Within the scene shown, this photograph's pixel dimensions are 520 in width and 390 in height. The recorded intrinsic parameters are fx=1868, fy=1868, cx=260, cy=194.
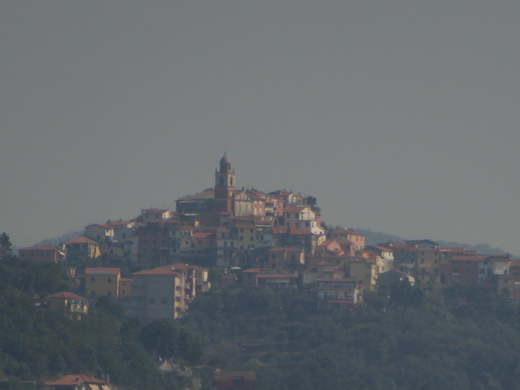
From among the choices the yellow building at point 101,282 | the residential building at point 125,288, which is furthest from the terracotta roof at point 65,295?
the residential building at point 125,288

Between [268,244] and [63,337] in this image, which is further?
[268,244]

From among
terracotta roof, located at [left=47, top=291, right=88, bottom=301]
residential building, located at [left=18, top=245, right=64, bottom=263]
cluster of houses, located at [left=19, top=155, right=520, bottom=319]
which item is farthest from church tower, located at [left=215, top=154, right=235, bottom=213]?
terracotta roof, located at [left=47, top=291, right=88, bottom=301]

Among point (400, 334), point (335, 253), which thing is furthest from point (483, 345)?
point (335, 253)

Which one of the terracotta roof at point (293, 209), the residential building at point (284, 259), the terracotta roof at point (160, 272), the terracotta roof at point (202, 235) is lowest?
the terracotta roof at point (160, 272)

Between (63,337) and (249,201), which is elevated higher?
(249,201)

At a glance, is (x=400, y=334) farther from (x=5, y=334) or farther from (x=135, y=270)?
(x=5, y=334)

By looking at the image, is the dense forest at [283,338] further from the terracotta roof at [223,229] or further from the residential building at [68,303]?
the terracotta roof at [223,229]
